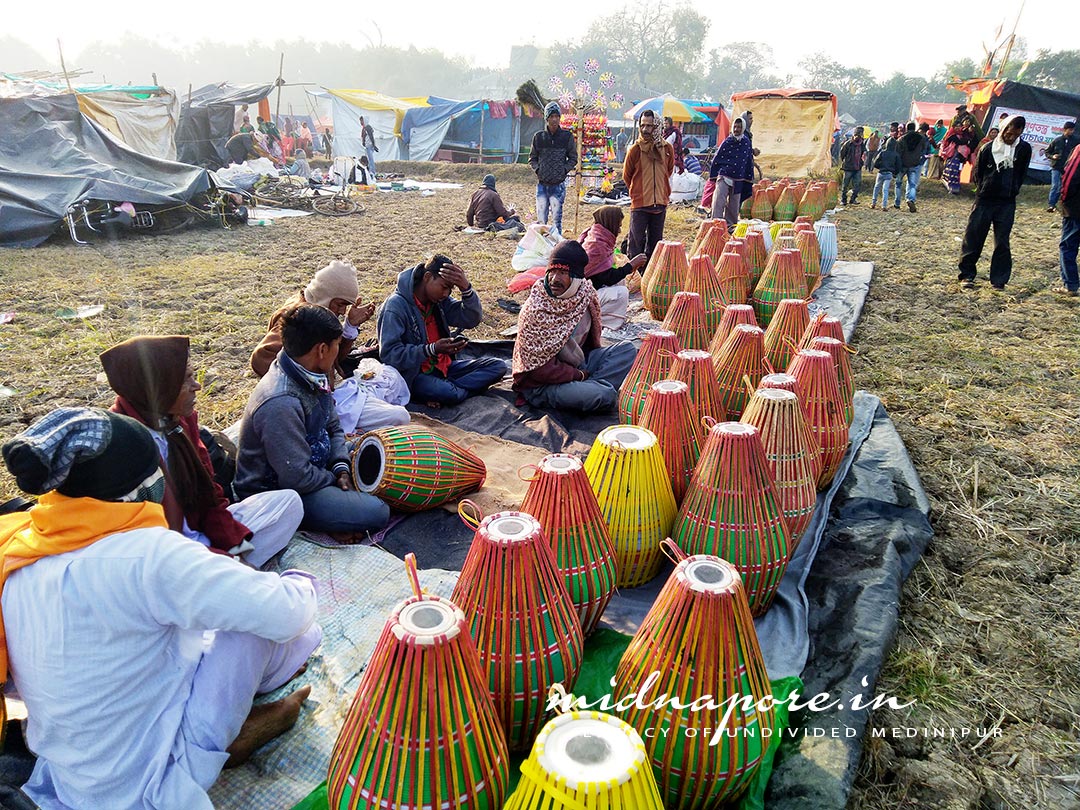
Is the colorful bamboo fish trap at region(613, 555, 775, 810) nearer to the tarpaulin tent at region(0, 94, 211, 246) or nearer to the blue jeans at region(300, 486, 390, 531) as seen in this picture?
the blue jeans at region(300, 486, 390, 531)

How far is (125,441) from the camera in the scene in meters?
1.65

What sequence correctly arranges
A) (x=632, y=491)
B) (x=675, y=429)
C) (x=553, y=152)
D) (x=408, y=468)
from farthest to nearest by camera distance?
(x=553, y=152) → (x=408, y=468) → (x=675, y=429) → (x=632, y=491)

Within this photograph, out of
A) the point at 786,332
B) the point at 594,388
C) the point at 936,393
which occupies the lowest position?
the point at 936,393

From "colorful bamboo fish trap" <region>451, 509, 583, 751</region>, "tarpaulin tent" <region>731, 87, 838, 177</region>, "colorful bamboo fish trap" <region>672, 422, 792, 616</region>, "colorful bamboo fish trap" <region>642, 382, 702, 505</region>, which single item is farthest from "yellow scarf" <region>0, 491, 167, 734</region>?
"tarpaulin tent" <region>731, 87, 838, 177</region>

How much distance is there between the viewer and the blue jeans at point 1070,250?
7301mm

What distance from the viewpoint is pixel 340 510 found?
314 centimetres

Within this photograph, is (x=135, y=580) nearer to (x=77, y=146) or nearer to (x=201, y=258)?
(x=201, y=258)

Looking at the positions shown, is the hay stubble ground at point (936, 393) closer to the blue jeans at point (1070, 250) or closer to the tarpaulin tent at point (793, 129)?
the blue jeans at point (1070, 250)

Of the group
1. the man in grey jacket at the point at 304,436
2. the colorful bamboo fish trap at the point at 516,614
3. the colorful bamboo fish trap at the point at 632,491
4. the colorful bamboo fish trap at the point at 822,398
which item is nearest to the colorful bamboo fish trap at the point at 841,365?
the colorful bamboo fish trap at the point at 822,398

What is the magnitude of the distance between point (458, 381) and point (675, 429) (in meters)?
2.31

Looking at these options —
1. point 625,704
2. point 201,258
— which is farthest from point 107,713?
point 201,258

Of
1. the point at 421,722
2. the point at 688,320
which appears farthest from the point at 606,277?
the point at 421,722

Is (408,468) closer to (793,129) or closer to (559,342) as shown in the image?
(559,342)

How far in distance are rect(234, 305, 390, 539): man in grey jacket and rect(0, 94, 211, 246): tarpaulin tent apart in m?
9.92
